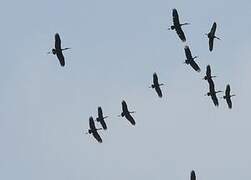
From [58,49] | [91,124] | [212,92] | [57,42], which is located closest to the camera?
[57,42]

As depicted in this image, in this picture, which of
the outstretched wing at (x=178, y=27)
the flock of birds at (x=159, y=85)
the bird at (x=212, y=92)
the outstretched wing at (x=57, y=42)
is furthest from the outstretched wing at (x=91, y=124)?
the outstretched wing at (x=178, y=27)

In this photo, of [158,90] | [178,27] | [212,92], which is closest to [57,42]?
[178,27]

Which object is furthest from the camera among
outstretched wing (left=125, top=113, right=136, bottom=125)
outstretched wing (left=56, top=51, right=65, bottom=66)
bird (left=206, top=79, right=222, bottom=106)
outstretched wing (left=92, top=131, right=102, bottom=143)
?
outstretched wing (left=125, top=113, right=136, bottom=125)

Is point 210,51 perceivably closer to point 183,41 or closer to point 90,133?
point 183,41

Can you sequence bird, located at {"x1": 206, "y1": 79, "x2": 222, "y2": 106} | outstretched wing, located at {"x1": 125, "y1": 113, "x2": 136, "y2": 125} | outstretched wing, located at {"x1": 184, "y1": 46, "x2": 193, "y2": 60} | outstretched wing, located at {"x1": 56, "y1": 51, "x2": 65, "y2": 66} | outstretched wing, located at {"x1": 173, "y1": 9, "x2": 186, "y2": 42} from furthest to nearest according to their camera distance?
outstretched wing, located at {"x1": 125, "y1": 113, "x2": 136, "y2": 125} < bird, located at {"x1": 206, "y1": 79, "x2": 222, "y2": 106} < outstretched wing, located at {"x1": 184, "y1": 46, "x2": 193, "y2": 60} < outstretched wing, located at {"x1": 173, "y1": 9, "x2": 186, "y2": 42} < outstretched wing, located at {"x1": 56, "y1": 51, "x2": 65, "y2": 66}

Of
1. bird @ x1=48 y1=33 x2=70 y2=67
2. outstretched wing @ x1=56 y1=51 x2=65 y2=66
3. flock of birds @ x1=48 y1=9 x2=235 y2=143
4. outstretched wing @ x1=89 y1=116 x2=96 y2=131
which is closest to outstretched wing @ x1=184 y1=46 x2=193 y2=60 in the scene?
flock of birds @ x1=48 y1=9 x2=235 y2=143

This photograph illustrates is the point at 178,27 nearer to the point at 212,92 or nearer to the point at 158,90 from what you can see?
the point at 212,92

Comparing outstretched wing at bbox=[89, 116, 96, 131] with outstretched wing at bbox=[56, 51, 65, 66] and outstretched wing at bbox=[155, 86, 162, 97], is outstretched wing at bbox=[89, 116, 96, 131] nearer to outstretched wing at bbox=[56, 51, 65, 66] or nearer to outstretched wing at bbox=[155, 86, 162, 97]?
outstretched wing at bbox=[155, 86, 162, 97]

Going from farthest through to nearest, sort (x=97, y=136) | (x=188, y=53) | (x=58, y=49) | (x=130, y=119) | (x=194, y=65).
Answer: (x=130, y=119) < (x=97, y=136) < (x=194, y=65) < (x=188, y=53) < (x=58, y=49)

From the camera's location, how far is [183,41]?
514ft

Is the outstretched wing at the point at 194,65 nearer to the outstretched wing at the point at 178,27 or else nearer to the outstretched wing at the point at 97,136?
the outstretched wing at the point at 178,27

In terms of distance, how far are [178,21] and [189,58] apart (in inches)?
211

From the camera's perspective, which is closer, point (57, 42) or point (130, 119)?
point (57, 42)

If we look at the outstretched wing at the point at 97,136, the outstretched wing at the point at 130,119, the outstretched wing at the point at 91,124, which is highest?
the outstretched wing at the point at 130,119
